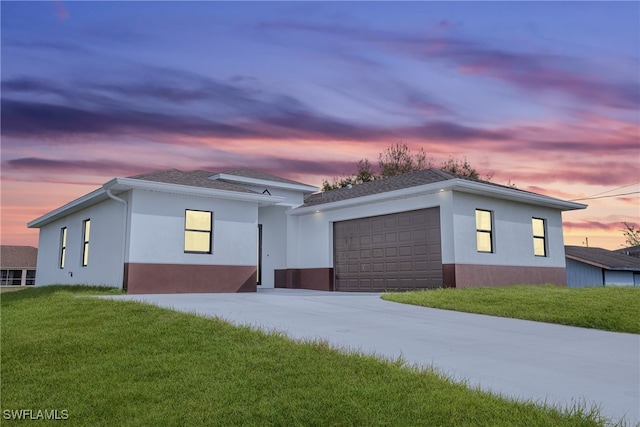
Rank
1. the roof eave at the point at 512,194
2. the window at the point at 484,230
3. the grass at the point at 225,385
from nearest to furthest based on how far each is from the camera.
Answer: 1. the grass at the point at 225,385
2. the roof eave at the point at 512,194
3. the window at the point at 484,230

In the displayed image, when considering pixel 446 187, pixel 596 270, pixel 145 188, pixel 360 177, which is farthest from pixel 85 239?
pixel 360 177

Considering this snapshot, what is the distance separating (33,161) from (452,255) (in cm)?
1446

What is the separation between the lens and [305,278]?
2055 centimetres

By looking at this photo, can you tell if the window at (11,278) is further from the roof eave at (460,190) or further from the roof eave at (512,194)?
the roof eave at (512,194)

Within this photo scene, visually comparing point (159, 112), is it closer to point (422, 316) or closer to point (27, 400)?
point (422, 316)

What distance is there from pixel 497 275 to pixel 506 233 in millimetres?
1526

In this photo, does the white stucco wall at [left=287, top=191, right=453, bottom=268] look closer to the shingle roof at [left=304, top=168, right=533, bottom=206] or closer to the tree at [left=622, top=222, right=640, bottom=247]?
the shingle roof at [left=304, top=168, right=533, bottom=206]

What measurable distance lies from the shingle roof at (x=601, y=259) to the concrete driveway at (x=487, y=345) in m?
Result: 20.5

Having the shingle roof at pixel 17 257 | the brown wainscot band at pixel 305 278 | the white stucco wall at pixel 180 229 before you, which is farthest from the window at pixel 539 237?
the shingle roof at pixel 17 257

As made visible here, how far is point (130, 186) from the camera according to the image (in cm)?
1432

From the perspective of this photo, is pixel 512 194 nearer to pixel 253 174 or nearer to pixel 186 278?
pixel 253 174

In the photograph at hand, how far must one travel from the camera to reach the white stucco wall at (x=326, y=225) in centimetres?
1553

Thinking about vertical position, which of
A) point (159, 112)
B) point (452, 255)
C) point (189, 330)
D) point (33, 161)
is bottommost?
point (189, 330)

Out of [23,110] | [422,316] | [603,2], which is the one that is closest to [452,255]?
[422,316]
